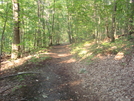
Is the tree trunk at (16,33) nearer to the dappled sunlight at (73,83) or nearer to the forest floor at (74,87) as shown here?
the forest floor at (74,87)

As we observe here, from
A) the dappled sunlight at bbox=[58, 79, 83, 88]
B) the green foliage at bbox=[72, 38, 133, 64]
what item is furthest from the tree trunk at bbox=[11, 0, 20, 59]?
the green foliage at bbox=[72, 38, 133, 64]

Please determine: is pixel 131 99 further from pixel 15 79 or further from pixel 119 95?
pixel 15 79

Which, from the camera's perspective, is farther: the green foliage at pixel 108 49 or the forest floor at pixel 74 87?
the green foliage at pixel 108 49

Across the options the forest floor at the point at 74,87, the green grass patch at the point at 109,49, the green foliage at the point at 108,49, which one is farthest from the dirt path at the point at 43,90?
the green grass patch at the point at 109,49

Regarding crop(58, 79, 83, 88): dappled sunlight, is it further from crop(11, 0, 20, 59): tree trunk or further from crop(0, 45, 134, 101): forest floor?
crop(11, 0, 20, 59): tree trunk

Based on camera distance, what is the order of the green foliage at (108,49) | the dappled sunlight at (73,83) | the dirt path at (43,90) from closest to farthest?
the dirt path at (43,90) → the dappled sunlight at (73,83) → the green foliage at (108,49)

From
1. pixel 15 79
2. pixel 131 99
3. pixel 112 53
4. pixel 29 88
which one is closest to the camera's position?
pixel 131 99

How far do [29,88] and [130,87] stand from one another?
5162mm

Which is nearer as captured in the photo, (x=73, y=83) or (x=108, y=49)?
(x=73, y=83)

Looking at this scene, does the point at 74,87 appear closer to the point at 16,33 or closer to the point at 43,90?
the point at 43,90

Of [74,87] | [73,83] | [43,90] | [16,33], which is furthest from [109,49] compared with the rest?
[16,33]

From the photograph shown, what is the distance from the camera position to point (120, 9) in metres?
10.7

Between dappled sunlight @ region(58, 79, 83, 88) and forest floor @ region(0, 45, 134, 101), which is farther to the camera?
dappled sunlight @ region(58, 79, 83, 88)

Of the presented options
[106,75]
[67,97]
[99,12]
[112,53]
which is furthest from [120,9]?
[67,97]
